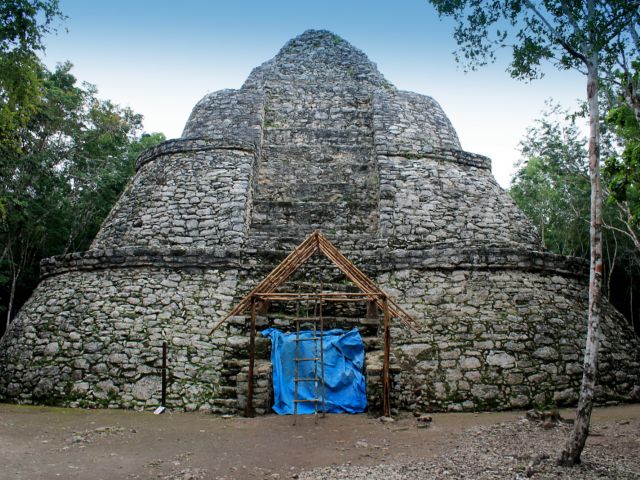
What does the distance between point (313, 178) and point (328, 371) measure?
594cm

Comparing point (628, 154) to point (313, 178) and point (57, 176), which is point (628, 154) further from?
point (57, 176)

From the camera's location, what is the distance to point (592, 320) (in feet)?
16.1

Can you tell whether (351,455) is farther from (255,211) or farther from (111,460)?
(255,211)

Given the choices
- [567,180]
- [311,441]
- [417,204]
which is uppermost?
[567,180]

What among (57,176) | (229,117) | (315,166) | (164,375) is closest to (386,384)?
(164,375)

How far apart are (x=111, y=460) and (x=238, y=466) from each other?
142cm

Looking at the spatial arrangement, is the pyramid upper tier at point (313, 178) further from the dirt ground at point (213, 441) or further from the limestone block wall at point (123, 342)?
the dirt ground at point (213, 441)

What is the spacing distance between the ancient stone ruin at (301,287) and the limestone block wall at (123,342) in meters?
0.02

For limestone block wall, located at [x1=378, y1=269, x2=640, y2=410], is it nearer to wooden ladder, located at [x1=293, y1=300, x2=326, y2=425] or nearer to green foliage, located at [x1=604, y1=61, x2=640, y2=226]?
wooden ladder, located at [x1=293, y1=300, x2=326, y2=425]

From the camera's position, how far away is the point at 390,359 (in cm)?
791

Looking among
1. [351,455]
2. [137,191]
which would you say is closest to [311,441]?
[351,455]

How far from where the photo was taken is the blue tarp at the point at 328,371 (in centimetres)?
739

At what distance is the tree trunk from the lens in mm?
4719

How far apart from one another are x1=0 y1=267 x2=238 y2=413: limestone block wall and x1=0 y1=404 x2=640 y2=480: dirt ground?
0.40 meters
